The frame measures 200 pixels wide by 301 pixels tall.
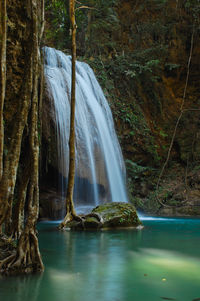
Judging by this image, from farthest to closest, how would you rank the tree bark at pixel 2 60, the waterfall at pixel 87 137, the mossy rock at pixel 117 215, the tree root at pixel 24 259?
1. the waterfall at pixel 87 137
2. the mossy rock at pixel 117 215
3. the tree bark at pixel 2 60
4. the tree root at pixel 24 259

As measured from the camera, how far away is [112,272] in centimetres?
403

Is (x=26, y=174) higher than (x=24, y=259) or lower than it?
higher

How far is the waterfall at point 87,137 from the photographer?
38.8ft

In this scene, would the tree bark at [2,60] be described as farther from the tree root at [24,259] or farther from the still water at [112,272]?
the still water at [112,272]

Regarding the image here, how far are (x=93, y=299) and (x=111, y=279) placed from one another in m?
0.75

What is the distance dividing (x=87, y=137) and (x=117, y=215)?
5.05 meters

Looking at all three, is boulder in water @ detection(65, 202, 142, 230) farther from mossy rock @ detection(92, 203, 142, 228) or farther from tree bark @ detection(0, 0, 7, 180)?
tree bark @ detection(0, 0, 7, 180)

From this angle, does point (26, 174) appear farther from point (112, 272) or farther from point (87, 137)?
point (87, 137)

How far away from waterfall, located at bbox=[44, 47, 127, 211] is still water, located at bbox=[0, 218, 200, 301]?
531 centimetres

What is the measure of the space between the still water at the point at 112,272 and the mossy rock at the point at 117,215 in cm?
175

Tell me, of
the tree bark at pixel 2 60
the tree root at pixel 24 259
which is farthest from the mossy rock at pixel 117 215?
the tree bark at pixel 2 60

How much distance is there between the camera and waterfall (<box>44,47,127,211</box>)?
1184cm

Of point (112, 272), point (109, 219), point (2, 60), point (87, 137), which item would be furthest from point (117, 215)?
point (2, 60)

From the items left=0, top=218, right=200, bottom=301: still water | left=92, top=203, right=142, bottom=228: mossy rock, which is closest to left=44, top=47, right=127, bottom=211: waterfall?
left=92, top=203, right=142, bottom=228: mossy rock
